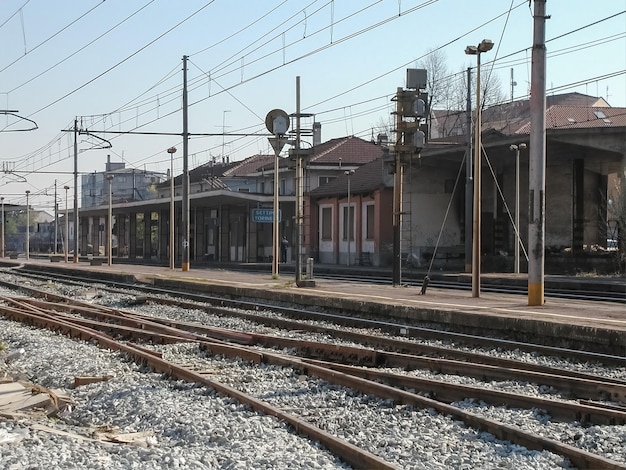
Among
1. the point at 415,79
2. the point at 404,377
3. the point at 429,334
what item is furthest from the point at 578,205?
the point at 404,377

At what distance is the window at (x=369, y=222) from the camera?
149ft

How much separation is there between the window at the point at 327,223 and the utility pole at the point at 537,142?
34.1m

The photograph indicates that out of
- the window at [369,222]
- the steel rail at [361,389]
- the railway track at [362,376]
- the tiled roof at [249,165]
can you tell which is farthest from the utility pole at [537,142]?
the tiled roof at [249,165]

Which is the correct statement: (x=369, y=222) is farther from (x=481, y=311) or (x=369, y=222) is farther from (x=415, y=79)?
(x=481, y=311)

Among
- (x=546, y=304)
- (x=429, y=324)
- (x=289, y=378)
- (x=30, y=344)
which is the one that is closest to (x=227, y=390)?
(x=289, y=378)

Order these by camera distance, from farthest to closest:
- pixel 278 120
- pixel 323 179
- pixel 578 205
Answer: pixel 323 179 → pixel 578 205 → pixel 278 120

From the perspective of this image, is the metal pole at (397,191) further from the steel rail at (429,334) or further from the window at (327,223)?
the window at (327,223)

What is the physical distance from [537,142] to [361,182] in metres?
30.5

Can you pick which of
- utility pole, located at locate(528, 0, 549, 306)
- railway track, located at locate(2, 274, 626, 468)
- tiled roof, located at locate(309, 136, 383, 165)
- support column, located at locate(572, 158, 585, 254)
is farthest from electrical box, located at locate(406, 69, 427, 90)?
tiled roof, located at locate(309, 136, 383, 165)

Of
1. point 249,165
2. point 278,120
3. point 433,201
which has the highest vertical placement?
point 249,165

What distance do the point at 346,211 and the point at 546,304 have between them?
103ft

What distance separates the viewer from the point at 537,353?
39.9 ft

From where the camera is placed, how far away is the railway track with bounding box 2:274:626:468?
6.66 m

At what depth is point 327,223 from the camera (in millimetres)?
51250
